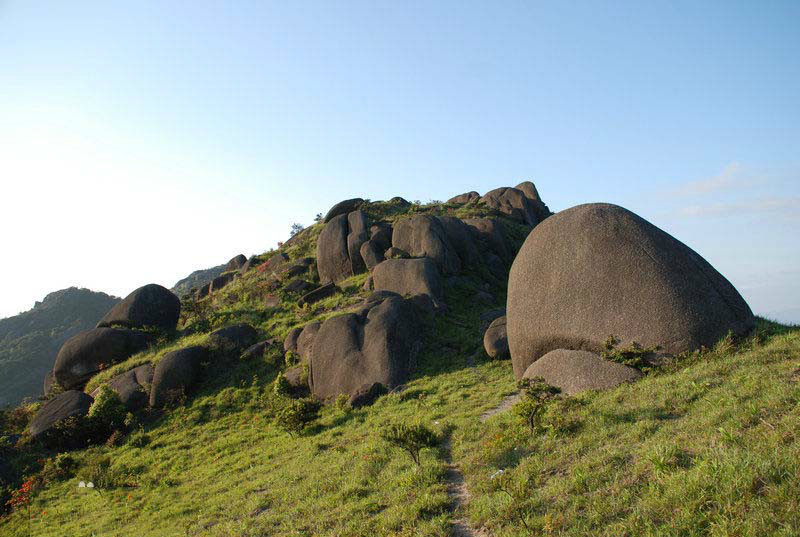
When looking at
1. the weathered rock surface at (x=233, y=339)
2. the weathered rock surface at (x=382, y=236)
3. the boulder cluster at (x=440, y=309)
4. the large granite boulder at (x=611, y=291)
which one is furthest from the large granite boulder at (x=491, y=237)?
the large granite boulder at (x=611, y=291)

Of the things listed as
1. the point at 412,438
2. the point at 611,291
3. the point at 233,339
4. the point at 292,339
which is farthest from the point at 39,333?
the point at 611,291

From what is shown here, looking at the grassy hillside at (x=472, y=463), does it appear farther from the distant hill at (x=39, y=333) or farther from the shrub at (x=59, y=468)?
the distant hill at (x=39, y=333)

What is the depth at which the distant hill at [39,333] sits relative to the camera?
223ft

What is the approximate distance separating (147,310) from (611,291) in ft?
105

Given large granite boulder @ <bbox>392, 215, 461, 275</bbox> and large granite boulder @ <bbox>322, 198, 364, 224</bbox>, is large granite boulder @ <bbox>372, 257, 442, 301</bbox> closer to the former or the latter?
large granite boulder @ <bbox>392, 215, 461, 275</bbox>

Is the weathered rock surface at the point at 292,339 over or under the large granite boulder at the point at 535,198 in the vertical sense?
under

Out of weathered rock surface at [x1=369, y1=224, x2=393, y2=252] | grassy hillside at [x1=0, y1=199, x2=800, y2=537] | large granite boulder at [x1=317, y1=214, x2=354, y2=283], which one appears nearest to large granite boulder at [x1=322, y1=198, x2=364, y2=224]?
large granite boulder at [x1=317, y1=214, x2=354, y2=283]

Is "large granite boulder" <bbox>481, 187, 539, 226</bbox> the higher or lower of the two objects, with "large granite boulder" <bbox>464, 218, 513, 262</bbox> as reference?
higher

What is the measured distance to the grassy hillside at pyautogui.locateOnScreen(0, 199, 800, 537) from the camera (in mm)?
6547

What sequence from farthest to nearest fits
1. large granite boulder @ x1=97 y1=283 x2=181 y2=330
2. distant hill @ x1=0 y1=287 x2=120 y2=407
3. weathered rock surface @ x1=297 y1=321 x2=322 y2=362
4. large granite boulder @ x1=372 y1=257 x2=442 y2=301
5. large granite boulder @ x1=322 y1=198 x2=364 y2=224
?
distant hill @ x1=0 y1=287 x2=120 y2=407
large granite boulder @ x1=322 y1=198 x2=364 y2=224
large granite boulder @ x1=97 y1=283 x2=181 y2=330
large granite boulder @ x1=372 y1=257 x2=442 y2=301
weathered rock surface @ x1=297 y1=321 x2=322 y2=362

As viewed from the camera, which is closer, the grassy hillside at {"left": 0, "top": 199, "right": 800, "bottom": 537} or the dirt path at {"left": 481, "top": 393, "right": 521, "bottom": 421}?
the grassy hillside at {"left": 0, "top": 199, "right": 800, "bottom": 537}

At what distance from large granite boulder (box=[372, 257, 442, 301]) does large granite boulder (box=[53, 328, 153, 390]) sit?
17.1m

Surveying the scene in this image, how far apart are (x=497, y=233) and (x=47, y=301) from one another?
104 m

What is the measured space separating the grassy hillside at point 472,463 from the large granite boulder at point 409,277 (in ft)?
17.1
